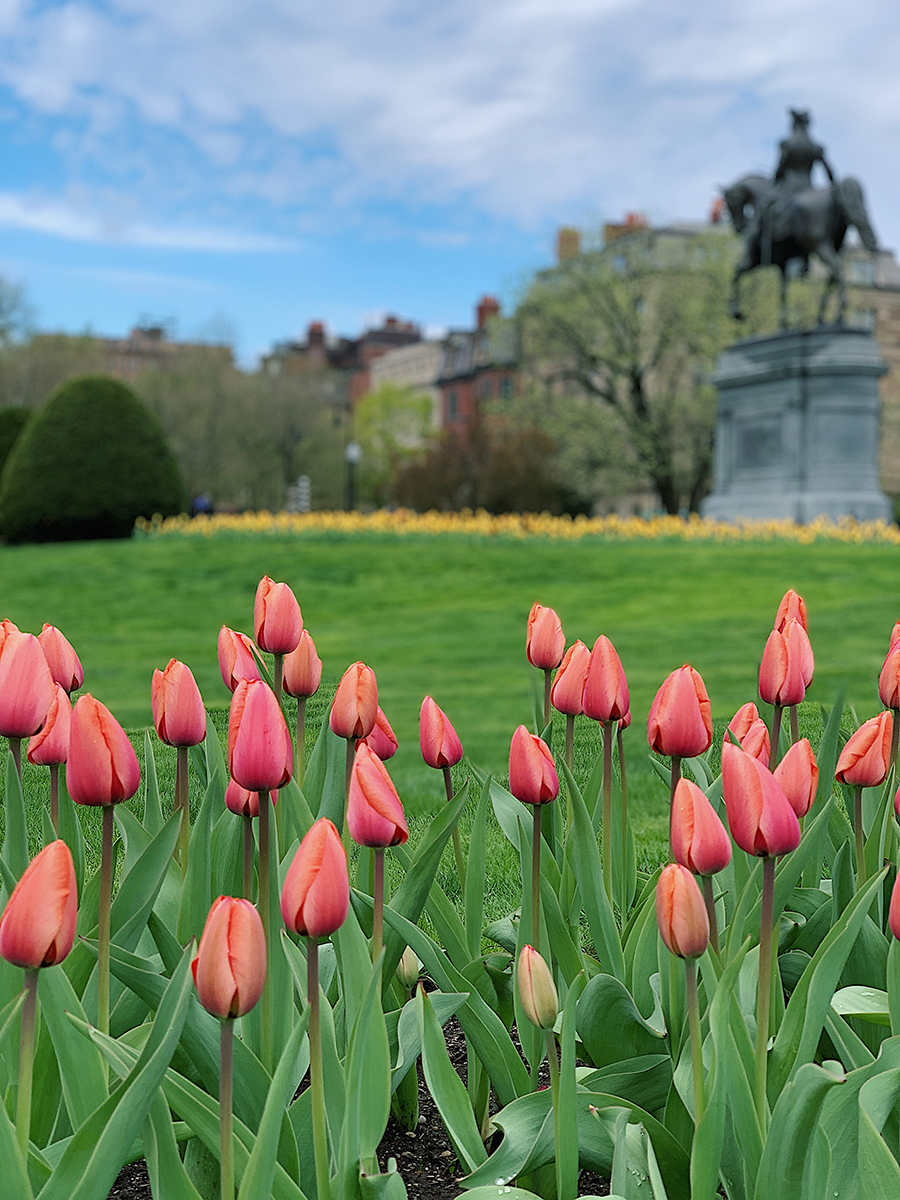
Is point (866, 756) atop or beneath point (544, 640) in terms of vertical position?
beneath

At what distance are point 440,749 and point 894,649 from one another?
2.74ft

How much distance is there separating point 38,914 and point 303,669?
97 centimetres

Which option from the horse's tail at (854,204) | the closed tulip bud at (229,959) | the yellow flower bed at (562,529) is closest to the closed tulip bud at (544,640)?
the closed tulip bud at (229,959)

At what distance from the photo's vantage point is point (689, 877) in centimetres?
139

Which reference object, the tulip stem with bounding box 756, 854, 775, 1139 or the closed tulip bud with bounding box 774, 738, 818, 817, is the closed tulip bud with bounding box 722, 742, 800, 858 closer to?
the tulip stem with bounding box 756, 854, 775, 1139

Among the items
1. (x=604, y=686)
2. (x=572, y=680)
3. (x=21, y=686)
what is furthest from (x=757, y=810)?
(x=21, y=686)

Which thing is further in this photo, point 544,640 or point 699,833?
point 544,640

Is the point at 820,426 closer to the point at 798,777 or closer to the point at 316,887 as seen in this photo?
the point at 798,777

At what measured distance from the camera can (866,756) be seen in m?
1.85

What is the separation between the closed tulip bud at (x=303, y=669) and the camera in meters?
2.19

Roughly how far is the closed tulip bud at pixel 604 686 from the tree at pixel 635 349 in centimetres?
3768

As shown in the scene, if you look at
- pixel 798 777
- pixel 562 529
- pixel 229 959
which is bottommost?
pixel 229 959

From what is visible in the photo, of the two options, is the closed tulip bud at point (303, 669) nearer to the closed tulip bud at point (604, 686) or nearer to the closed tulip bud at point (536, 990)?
the closed tulip bud at point (604, 686)

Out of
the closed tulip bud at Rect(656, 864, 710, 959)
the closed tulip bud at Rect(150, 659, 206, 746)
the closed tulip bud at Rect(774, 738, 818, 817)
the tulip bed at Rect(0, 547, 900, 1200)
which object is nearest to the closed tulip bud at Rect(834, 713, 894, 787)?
the tulip bed at Rect(0, 547, 900, 1200)
